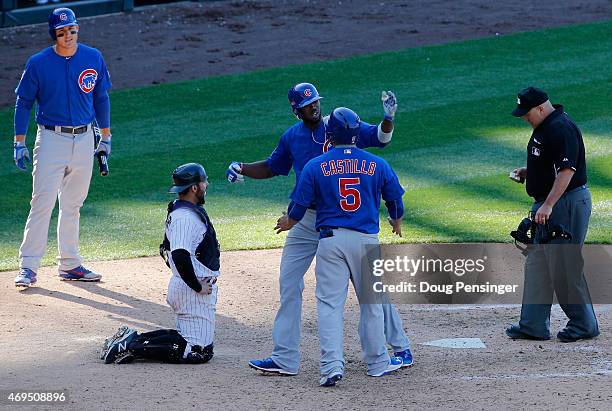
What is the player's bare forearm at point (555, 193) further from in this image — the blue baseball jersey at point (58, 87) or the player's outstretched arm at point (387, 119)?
the blue baseball jersey at point (58, 87)

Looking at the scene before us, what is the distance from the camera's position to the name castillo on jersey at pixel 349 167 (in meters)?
6.02

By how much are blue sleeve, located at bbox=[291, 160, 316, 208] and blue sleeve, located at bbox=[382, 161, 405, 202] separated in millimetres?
398

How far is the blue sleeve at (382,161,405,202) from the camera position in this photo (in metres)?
6.07

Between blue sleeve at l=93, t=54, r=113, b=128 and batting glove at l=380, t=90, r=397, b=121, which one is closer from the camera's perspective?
batting glove at l=380, t=90, r=397, b=121

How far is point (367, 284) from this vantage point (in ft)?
20.2

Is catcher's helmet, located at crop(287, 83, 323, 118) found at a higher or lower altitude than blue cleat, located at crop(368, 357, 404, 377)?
higher

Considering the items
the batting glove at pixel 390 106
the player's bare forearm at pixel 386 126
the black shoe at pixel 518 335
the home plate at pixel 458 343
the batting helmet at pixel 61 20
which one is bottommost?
the home plate at pixel 458 343

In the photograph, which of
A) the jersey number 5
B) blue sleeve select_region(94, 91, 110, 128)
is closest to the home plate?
the jersey number 5

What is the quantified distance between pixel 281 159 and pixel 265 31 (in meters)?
11.5

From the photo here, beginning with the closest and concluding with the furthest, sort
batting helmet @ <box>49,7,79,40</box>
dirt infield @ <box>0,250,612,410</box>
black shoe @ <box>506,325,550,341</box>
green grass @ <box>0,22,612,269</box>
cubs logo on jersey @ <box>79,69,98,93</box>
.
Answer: dirt infield @ <box>0,250,612,410</box> → black shoe @ <box>506,325,550,341</box> → batting helmet @ <box>49,7,79,40</box> → cubs logo on jersey @ <box>79,69,98,93</box> → green grass @ <box>0,22,612,269</box>

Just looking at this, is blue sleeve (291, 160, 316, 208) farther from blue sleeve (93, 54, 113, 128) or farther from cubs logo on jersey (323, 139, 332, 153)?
blue sleeve (93, 54, 113, 128)

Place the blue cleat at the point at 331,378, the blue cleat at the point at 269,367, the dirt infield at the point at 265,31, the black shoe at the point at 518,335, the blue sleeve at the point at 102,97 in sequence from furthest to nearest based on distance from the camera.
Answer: the dirt infield at the point at 265,31 → the blue sleeve at the point at 102,97 → the black shoe at the point at 518,335 → the blue cleat at the point at 269,367 → the blue cleat at the point at 331,378

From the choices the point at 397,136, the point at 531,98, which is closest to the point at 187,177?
the point at 531,98

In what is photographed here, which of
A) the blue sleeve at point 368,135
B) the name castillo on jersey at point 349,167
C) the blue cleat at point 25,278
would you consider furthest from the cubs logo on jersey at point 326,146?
the blue cleat at point 25,278
